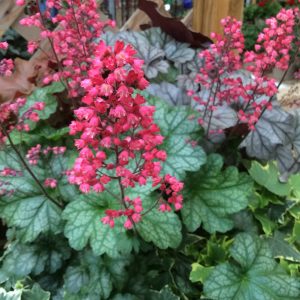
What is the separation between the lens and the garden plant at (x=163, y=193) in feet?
4.30

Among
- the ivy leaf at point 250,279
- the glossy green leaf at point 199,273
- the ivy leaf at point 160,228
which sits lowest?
the glossy green leaf at point 199,273

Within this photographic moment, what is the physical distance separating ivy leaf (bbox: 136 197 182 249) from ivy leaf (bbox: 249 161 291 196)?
486 millimetres

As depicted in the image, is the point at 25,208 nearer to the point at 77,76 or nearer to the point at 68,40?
the point at 77,76

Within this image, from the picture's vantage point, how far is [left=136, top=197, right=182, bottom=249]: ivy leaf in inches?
51.9

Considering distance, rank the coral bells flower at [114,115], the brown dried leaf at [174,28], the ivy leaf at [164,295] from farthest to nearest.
Answer: the brown dried leaf at [174,28]
the ivy leaf at [164,295]
the coral bells flower at [114,115]

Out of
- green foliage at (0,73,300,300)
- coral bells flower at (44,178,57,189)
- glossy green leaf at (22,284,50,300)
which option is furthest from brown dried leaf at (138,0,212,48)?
glossy green leaf at (22,284,50,300)

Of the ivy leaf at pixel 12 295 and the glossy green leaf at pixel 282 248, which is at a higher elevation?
the ivy leaf at pixel 12 295

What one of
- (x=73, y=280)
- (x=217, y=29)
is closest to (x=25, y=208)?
(x=73, y=280)

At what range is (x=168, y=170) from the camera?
4.92 feet

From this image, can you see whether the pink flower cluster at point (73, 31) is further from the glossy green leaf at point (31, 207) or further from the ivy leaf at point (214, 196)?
the ivy leaf at point (214, 196)

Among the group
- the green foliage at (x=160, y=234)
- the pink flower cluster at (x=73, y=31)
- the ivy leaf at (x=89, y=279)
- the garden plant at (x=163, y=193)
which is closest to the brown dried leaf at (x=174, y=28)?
the garden plant at (x=163, y=193)

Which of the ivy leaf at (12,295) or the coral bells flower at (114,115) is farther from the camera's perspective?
the ivy leaf at (12,295)

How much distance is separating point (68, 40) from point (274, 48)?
2.27 feet

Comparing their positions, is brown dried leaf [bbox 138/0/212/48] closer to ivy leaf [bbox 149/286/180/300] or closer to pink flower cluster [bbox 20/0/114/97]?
pink flower cluster [bbox 20/0/114/97]
